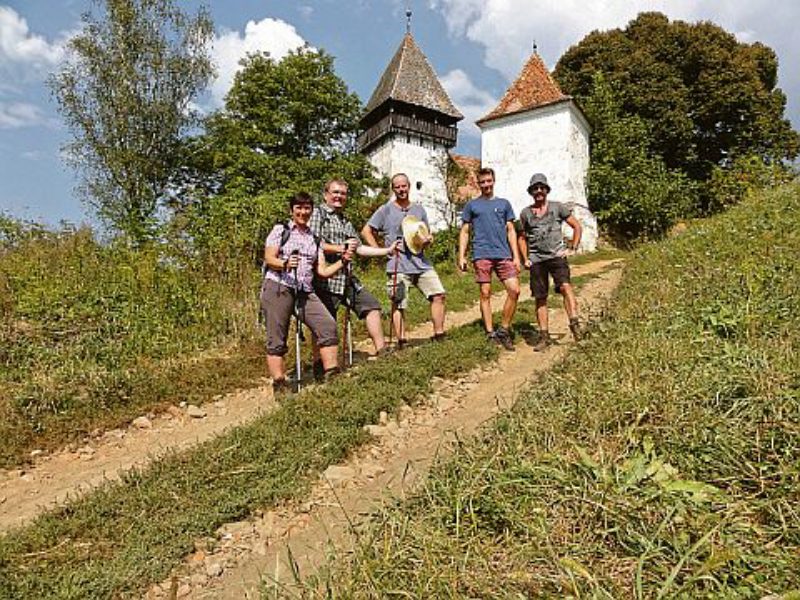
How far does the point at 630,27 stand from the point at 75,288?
29.6 meters

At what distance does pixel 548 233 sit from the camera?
6.00 meters

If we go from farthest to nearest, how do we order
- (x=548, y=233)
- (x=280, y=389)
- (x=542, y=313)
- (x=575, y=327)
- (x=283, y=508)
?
(x=542, y=313), (x=548, y=233), (x=575, y=327), (x=280, y=389), (x=283, y=508)

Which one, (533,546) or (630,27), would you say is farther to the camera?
(630,27)

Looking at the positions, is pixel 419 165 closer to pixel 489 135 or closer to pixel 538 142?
pixel 489 135

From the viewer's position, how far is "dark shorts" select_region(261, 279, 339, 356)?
16.3ft

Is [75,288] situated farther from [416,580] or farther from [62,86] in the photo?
[62,86]

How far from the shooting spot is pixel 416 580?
190 cm

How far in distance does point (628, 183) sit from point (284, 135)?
1470 centimetres

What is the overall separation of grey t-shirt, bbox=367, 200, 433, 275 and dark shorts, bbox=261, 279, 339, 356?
1.24 m

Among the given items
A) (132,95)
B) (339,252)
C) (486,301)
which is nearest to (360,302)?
(339,252)

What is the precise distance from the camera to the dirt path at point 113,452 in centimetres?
359

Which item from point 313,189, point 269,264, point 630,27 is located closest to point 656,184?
point 630,27

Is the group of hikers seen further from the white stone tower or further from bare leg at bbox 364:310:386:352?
the white stone tower

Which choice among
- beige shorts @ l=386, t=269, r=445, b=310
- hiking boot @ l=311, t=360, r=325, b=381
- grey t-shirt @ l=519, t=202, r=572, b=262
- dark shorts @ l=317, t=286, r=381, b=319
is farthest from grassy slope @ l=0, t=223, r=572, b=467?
grey t-shirt @ l=519, t=202, r=572, b=262
